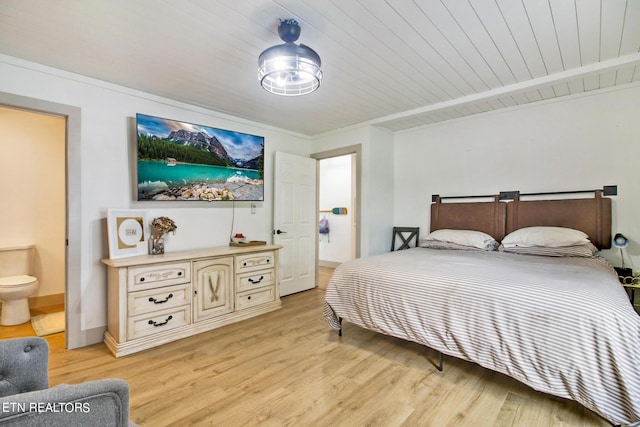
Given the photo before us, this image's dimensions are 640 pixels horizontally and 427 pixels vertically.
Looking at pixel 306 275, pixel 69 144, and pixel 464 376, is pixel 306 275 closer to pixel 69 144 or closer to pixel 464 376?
pixel 464 376

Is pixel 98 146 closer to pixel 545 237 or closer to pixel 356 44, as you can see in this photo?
pixel 356 44

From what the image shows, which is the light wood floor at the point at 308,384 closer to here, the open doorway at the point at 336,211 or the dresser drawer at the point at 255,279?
the dresser drawer at the point at 255,279

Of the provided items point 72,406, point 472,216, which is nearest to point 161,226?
point 72,406

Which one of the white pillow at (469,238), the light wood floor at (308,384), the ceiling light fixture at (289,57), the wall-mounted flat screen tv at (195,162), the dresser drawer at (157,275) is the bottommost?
the light wood floor at (308,384)

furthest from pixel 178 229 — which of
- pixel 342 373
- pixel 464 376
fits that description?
pixel 464 376

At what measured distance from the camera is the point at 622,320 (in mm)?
1632

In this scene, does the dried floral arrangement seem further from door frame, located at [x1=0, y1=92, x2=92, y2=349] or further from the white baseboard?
the white baseboard

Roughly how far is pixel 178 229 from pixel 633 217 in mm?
4729

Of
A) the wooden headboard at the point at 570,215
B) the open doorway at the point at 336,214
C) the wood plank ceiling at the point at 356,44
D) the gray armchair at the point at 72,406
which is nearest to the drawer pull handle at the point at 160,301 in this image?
the wood plank ceiling at the point at 356,44

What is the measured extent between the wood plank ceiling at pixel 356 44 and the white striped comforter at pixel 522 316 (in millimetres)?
1735

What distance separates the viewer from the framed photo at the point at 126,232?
2.87 metres

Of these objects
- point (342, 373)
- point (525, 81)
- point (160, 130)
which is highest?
point (525, 81)

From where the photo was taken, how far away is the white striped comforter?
163 cm

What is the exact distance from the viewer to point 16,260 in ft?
12.0
